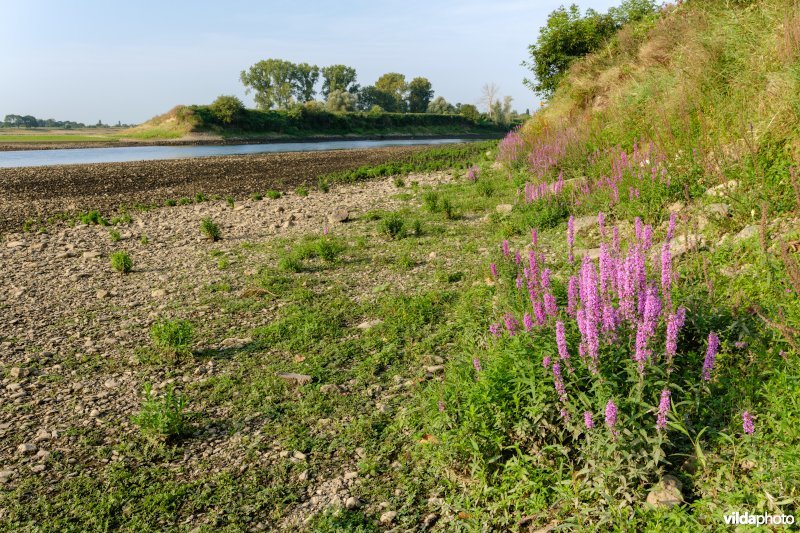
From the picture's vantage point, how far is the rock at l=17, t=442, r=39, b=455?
517 centimetres

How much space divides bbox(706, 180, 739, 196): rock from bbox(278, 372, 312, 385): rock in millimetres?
5961

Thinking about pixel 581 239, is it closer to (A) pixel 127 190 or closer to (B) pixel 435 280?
(B) pixel 435 280

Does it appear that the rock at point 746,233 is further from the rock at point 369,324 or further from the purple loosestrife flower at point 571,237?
the rock at point 369,324

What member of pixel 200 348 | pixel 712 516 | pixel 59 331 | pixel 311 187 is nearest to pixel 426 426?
pixel 712 516

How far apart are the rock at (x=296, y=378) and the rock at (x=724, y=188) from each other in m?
5.96

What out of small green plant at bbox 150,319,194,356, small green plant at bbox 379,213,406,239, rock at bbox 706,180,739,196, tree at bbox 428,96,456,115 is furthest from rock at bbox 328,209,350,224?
tree at bbox 428,96,456,115

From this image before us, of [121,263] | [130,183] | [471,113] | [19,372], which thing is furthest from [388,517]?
[471,113]

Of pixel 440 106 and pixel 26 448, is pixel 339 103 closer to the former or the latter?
pixel 440 106

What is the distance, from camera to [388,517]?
13.6 ft

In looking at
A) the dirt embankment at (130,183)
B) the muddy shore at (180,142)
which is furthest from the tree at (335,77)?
the dirt embankment at (130,183)

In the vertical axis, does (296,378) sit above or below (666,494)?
below

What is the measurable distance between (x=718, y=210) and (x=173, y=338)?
7.53 metres

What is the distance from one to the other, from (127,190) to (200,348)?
20.1 metres

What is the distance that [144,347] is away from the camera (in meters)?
7.54
